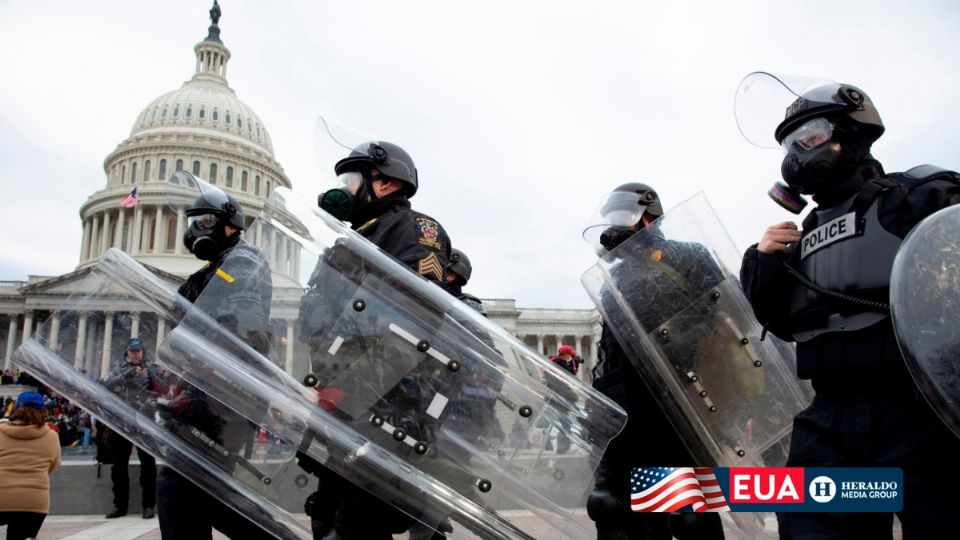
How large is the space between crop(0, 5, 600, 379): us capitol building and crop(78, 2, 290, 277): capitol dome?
0.09 m

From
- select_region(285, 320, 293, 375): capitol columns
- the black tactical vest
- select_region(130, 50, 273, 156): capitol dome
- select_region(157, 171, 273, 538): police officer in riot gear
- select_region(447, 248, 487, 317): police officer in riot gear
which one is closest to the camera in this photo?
the black tactical vest

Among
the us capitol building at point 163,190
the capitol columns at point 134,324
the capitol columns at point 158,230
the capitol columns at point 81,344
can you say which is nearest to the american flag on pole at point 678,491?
the capitol columns at point 134,324

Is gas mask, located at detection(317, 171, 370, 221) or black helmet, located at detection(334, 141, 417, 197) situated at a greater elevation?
black helmet, located at detection(334, 141, 417, 197)

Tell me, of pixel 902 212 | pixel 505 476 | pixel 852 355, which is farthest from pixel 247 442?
pixel 902 212

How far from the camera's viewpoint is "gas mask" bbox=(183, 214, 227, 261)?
165 inches

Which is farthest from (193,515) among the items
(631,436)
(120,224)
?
(120,224)

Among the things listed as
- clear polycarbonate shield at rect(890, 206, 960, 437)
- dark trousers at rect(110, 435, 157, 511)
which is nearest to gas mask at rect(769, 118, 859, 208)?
clear polycarbonate shield at rect(890, 206, 960, 437)

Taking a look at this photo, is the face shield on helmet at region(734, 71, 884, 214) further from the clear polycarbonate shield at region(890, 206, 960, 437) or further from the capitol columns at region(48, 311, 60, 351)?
the capitol columns at region(48, 311, 60, 351)

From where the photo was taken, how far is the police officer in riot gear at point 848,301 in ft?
6.86

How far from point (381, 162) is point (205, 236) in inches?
55.2

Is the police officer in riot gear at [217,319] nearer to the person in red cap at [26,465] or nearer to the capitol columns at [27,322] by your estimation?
the person in red cap at [26,465]

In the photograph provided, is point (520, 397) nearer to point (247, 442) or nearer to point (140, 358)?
point (247, 442)

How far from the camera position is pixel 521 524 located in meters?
2.49

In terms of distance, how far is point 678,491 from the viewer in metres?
2.91
